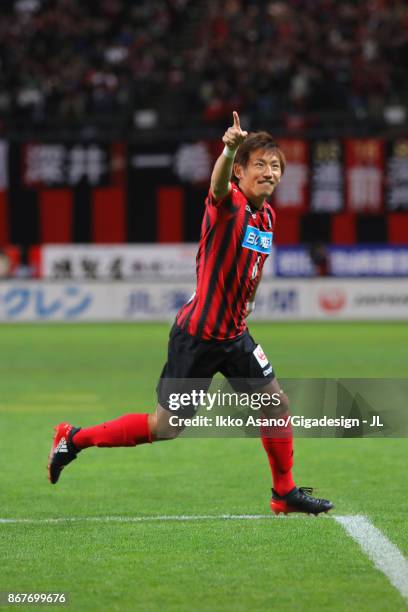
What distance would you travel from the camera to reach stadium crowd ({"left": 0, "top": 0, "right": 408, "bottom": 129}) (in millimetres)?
28203

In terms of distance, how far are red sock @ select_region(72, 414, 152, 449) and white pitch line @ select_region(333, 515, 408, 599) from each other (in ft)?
3.79

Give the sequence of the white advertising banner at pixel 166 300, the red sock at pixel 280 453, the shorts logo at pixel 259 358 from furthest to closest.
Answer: the white advertising banner at pixel 166 300 → the red sock at pixel 280 453 → the shorts logo at pixel 259 358

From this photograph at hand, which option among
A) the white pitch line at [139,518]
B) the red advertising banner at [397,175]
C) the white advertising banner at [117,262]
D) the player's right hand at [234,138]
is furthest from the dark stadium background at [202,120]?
the player's right hand at [234,138]

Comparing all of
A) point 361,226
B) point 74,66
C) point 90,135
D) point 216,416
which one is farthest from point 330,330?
point 216,416

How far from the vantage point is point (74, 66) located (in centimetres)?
3028

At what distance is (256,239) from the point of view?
6.09 meters

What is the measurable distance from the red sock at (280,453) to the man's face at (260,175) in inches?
46.5

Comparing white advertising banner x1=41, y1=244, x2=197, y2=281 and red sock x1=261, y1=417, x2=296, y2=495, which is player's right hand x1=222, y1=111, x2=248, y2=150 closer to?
red sock x1=261, y1=417, x2=296, y2=495

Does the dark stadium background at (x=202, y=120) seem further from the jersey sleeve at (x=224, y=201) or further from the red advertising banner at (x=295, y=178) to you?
the jersey sleeve at (x=224, y=201)

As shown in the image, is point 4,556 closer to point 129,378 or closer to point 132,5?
point 129,378

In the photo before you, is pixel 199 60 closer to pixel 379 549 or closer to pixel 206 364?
pixel 206 364

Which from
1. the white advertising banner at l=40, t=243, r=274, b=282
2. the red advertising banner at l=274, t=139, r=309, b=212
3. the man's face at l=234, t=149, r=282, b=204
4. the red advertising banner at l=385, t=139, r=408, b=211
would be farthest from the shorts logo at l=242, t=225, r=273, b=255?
the white advertising banner at l=40, t=243, r=274, b=282

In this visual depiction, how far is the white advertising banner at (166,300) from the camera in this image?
2547 cm

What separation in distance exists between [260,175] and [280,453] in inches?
56.1
